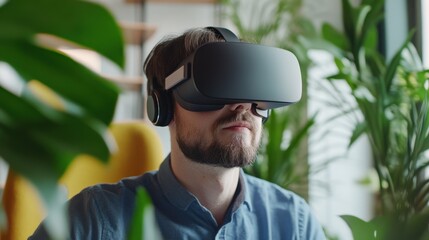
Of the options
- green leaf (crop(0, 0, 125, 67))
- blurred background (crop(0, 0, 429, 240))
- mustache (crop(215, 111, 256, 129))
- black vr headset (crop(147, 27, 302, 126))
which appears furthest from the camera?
blurred background (crop(0, 0, 429, 240))

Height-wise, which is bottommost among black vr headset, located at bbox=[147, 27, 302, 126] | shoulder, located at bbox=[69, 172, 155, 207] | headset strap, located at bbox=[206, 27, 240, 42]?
shoulder, located at bbox=[69, 172, 155, 207]

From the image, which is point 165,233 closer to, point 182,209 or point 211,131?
point 182,209

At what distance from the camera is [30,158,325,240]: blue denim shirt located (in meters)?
1.24

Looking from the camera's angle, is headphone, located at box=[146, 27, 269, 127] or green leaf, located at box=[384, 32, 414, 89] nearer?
headphone, located at box=[146, 27, 269, 127]

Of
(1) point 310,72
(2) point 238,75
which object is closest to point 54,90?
(2) point 238,75

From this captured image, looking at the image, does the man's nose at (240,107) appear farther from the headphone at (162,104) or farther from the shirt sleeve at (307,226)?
the shirt sleeve at (307,226)

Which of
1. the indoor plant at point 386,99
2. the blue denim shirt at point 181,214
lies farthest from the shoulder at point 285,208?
the indoor plant at point 386,99

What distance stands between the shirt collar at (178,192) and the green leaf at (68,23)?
1.03 m

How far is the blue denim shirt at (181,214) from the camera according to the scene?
48.9 inches

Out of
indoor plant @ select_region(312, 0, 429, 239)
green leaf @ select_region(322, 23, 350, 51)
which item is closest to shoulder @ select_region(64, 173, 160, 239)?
indoor plant @ select_region(312, 0, 429, 239)

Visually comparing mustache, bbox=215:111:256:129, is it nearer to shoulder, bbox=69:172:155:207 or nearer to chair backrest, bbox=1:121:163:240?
shoulder, bbox=69:172:155:207

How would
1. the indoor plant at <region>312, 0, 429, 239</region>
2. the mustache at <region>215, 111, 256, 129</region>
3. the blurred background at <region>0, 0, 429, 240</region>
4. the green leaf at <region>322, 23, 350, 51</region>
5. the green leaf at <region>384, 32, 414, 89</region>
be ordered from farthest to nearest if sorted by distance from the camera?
the blurred background at <region>0, 0, 429, 240</region> < the green leaf at <region>322, 23, 350, 51</region> < the green leaf at <region>384, 32, 414, 89</region> < the indoor plant at <region>312, 0, 429, 239</region> < the mustache at <region>215, 111, 256, 129</region>

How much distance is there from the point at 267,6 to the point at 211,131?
1820 millimetres

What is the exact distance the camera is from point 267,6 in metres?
2.95
